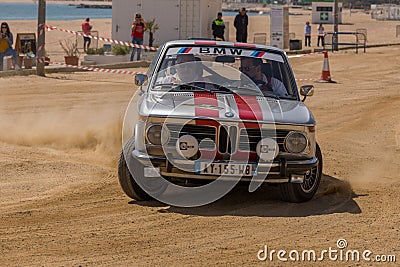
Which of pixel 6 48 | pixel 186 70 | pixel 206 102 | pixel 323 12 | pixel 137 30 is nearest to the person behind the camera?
pixel 206 102

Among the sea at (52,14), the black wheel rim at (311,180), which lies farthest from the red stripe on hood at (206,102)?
A: the sea at (52,14)

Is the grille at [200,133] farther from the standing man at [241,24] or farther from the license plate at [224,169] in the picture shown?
the standing man at [241,24]

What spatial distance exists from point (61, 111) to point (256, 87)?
7.22 metres

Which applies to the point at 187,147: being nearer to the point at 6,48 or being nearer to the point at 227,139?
the point at 227,139

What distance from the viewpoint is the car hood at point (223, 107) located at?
7.84 meters

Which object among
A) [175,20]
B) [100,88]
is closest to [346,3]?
[175,20]

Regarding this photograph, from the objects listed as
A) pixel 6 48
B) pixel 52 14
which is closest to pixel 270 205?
pixel 6 48

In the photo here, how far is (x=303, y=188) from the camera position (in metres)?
8.23

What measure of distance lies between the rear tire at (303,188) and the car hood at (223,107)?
58 cm

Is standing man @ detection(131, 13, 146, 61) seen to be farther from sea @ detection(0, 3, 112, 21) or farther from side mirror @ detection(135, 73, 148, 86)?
sea @ detection(0, 3, 112, 21)

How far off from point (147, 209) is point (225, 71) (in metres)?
2.02

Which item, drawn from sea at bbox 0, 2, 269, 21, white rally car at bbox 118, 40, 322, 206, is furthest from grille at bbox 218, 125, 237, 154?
sea at bbox 0, 2, 269, 21

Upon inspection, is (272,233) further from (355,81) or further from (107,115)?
(355,81)

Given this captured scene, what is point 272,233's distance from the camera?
710cm
